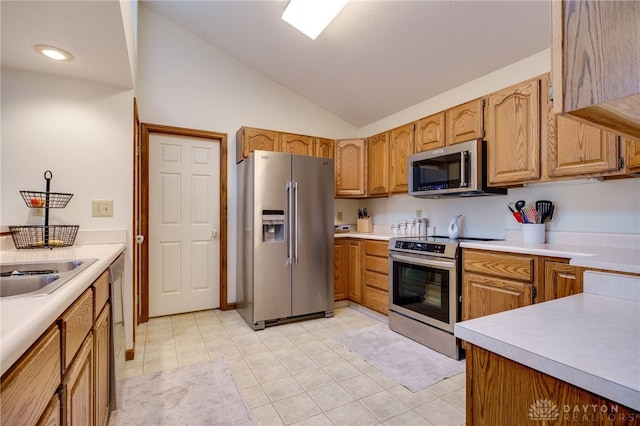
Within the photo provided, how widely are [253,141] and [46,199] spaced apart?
6.26 feet

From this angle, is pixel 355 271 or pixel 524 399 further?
pixel 355 271

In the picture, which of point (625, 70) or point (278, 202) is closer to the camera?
point (625, 70)

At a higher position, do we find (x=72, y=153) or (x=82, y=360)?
(x=72, y=153)

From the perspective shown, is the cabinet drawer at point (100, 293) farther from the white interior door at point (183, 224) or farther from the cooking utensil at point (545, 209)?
the cooking utensil at point (545, 209)

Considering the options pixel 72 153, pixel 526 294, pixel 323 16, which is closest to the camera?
pixel 526 294

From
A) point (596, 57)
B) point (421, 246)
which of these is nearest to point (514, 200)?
point (421, 246)

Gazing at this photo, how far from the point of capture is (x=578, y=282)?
171 centimetres

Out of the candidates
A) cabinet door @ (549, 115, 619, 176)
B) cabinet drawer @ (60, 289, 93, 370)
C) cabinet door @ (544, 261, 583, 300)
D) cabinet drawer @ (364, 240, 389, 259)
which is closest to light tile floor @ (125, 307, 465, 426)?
cabinet drawer @ (364, 240, 389, 259)

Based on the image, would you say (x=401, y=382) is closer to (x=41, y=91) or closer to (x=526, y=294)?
(x=526, y=294)

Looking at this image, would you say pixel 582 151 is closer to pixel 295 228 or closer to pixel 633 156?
pixel 633 156

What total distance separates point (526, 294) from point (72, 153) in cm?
316

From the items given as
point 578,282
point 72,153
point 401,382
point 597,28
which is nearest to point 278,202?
point 72,153

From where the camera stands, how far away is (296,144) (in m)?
3.66

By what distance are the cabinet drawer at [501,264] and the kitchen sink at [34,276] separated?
234 cm
